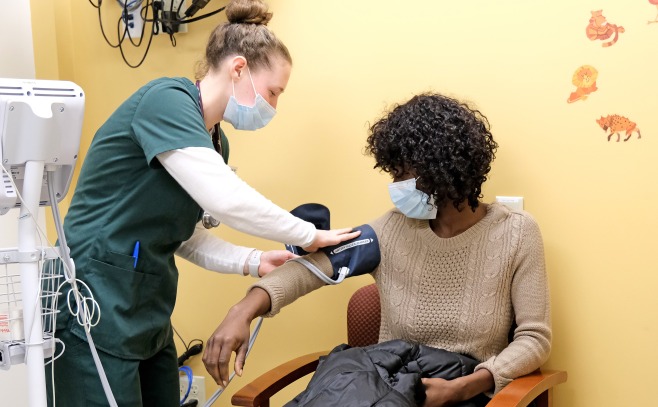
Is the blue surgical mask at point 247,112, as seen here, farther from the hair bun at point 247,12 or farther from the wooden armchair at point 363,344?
the wooden armchair at point 363,344

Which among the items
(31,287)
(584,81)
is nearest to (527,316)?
(584,81)

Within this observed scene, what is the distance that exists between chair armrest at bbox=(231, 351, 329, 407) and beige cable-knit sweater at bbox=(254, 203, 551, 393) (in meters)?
0.18

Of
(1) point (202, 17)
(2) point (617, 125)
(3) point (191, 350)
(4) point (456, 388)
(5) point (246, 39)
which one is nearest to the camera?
(4) point (456, 388)

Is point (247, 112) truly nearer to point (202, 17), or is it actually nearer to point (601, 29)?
point (202, 17)

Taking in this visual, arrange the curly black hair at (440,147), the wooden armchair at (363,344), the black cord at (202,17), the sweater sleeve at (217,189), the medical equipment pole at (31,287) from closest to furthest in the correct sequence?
the medical equipment pole at (31,287) → the sweater sleeve at (217,189) → the wooden armchair at (363,344) → the curly black hair at (440,147) → the black cord at (202,17)

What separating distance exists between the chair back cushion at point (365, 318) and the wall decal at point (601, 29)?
2.87 ft

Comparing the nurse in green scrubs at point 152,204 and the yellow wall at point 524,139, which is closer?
the nurse in green scrubs at point 152,204

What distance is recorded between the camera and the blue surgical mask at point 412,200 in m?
1.76

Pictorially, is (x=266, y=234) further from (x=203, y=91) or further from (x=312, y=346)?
(x=312, y=346)

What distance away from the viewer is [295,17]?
217 cm

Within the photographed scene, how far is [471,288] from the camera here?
1787mm

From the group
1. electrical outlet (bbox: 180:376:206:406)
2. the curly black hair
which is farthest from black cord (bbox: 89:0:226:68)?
electrical outlet (bbox: 180:376:206:406)

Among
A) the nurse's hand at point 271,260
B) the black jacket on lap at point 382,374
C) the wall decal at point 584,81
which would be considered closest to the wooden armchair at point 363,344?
the black jacket on lap at point 382,374

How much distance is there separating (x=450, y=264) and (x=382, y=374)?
39cm
